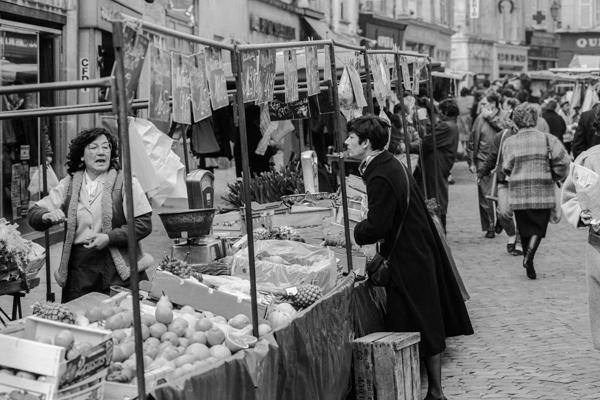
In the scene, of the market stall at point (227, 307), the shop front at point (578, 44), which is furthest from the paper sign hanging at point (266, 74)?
the shop front at point (578, 44)

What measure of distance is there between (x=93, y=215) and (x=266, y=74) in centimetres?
133

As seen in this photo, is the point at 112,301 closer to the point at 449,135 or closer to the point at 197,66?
the point at 197,66

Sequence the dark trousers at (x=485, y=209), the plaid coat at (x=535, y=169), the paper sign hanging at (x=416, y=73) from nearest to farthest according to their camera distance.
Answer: the paper sign hanging at (x=416, y=73), the plaid coat at (x=535, y=169), the dark trousers at (x=485, y=209)

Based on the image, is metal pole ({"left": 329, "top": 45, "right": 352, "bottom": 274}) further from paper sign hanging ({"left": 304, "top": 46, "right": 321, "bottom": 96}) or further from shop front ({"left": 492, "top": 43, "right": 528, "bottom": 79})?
shop front ({"left": 492, "top": 43, "right": 528, "bottom": 79})

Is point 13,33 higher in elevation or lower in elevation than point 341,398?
higher

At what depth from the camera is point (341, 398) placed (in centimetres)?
666

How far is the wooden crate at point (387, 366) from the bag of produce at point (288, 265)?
49 cm

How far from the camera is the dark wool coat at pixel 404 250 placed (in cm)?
688

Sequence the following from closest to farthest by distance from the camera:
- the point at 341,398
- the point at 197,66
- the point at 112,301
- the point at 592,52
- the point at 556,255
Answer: the point at 197,66 < the point at 112,301 < the point at 341,398 < the point at 556,255 < the point at 592,52

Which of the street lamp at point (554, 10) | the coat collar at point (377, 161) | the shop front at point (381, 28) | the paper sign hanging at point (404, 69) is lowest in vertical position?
the coat collar at point (377, 161)

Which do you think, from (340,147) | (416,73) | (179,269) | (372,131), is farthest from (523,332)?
(179,269)

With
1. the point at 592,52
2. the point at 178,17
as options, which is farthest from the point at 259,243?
the point at 592,52

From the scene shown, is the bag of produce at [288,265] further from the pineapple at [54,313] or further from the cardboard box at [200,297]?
the pineapple at [54,313]

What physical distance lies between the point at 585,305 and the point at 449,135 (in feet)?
15.0
